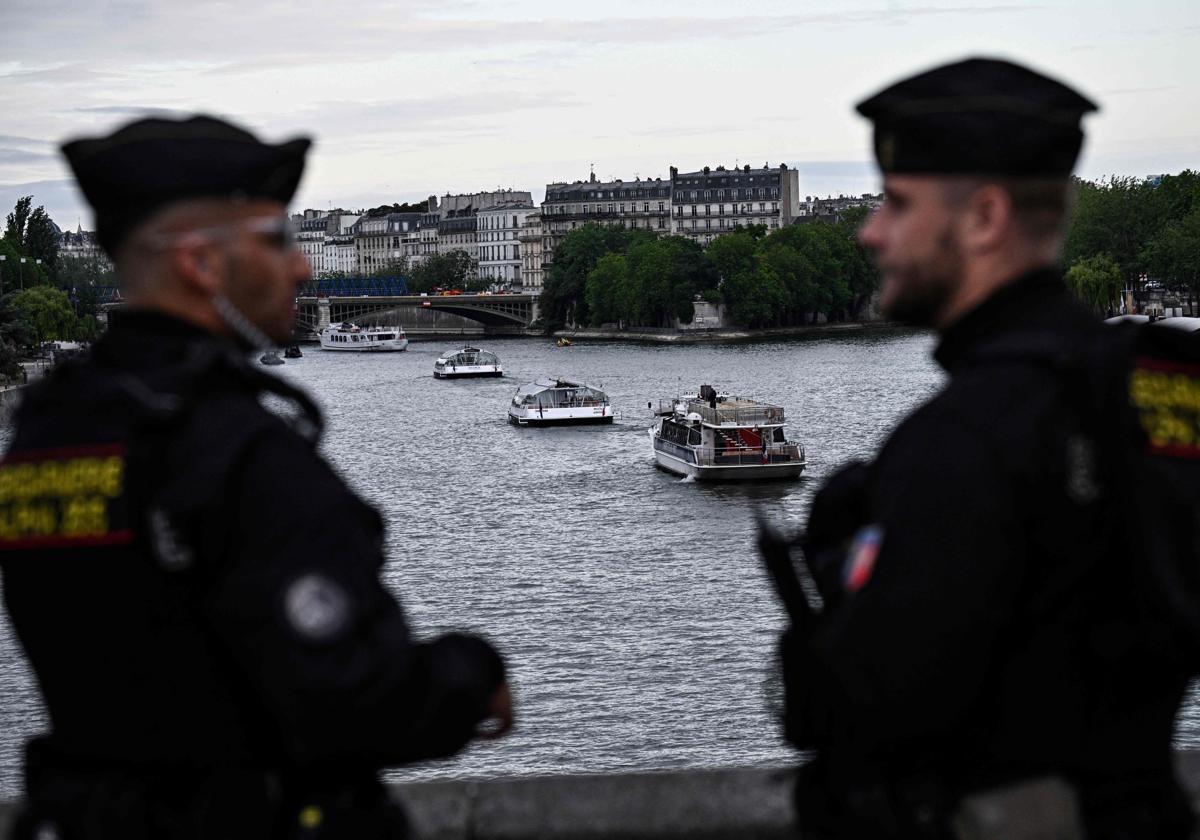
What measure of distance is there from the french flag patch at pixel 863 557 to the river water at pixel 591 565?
674mm

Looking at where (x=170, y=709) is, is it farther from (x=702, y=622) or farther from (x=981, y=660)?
(x=702, y=622)

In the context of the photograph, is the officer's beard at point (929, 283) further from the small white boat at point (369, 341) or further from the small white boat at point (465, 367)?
the small white boat at point (369, 341)

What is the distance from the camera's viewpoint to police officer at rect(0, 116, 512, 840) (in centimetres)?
261

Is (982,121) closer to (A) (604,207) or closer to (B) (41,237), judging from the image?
(B) (41,237)

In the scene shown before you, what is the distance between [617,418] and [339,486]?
207 ft

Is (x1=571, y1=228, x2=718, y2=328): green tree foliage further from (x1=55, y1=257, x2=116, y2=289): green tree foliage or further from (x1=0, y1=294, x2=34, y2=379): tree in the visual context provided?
Answer: (x1=0, y1=294, x2=34, y2=379): tree

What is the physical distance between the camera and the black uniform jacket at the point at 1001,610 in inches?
100.0

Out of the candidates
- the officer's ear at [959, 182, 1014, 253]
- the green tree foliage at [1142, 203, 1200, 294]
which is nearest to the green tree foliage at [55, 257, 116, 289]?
the green tree foliage at [1142, 203, 1200, 294]

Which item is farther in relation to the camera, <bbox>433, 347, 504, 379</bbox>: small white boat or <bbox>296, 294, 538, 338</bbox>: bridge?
<bbox>296, 294, 538, 338</bbox>: bridge

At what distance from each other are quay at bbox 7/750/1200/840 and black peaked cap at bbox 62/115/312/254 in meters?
1.61

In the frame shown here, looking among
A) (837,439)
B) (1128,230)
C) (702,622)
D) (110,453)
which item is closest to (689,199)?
(1128,230)

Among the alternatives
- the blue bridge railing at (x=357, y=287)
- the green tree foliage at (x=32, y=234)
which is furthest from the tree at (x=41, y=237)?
the blue bridge railing at (x=357, y=287)

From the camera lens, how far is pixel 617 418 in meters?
65.7

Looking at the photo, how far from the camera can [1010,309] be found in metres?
2.73
